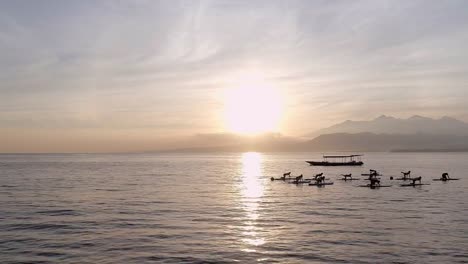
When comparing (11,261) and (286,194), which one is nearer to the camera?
(11,261)

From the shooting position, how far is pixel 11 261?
2936 cm

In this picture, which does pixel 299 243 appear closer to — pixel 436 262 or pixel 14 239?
pixel 436 262

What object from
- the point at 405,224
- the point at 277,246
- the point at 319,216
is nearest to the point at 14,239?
the point at 277,246

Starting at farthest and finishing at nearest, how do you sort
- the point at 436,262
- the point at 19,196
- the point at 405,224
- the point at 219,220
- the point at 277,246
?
the point at 19,196 < the point at 219,220 < the point at 405,224 < the point at 277,246 < the point at 436,262

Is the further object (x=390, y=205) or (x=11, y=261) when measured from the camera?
(x=390, y=205)

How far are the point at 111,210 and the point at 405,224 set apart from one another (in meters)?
33.6

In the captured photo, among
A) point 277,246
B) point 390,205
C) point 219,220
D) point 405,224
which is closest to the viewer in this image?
point 277,246

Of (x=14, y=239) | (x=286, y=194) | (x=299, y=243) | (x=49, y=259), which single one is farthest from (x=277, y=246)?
(x=286, y=194)

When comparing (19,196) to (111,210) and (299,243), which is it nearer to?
(111,210)

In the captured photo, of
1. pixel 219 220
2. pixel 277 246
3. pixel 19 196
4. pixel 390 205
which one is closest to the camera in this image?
pixel 277 246

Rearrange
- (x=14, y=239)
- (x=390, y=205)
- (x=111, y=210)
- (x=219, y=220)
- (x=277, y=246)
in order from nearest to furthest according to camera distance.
A: (x=277, y=246) < (x=14, y=239) < (x=219, y=220) < (x=111, y=210) < (x=390, y=205)

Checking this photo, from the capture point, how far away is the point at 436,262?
2889 centimetres

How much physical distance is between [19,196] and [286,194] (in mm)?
43018

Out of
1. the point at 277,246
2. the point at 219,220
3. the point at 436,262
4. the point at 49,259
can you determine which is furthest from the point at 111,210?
the point at 436,262
